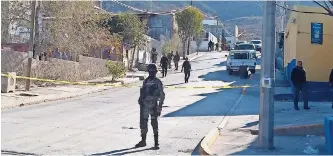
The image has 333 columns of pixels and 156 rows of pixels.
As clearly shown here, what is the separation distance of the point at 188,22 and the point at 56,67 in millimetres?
35894

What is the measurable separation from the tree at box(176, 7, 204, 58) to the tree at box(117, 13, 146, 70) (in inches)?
734

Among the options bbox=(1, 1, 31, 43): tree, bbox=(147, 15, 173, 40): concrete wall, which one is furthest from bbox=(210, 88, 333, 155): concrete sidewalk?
bbox=(147, 15, 173, 40): concrete wall

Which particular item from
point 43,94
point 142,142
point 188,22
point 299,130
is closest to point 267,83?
point 142,142

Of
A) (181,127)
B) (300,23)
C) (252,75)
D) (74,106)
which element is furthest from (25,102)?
(252,75)

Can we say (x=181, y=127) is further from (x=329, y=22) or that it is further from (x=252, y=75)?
(x=252, y=75)

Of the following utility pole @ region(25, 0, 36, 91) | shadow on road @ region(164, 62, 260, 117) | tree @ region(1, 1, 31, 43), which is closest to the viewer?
shadow on road @ region(164, 62, 260, 117)

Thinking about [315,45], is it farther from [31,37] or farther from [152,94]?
[152,94]

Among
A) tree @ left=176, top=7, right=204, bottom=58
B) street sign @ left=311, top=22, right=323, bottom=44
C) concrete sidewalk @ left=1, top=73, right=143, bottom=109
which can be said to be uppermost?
tree @ left=176, top=7, right=204, bottom=58

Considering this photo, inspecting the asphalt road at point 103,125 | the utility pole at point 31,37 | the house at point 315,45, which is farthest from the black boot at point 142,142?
the house at point 315,45

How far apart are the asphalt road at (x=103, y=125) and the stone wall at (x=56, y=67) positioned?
3.10m

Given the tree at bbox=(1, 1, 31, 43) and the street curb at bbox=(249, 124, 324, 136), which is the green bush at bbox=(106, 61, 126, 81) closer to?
the tree at bbox=(1, 1, 31, 43)

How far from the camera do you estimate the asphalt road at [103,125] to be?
10.4 m

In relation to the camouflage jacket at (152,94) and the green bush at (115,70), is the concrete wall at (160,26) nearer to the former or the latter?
the green bush at (115,70)

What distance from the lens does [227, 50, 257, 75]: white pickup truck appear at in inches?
1491
